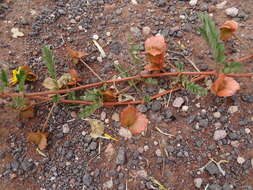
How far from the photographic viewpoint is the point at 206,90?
6.64 ft

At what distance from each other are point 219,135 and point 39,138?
0.98 m

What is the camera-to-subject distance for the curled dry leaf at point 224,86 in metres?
1.85

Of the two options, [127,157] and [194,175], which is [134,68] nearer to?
[127,157]

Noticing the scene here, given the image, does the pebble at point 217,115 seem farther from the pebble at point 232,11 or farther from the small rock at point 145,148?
the pebble at point 232,11

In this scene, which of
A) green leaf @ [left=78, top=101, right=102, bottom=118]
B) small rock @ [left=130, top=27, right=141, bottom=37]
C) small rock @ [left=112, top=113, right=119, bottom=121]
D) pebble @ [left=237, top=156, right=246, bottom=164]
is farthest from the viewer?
small rock @ [left=130, top=27, right=141, bottom=37]

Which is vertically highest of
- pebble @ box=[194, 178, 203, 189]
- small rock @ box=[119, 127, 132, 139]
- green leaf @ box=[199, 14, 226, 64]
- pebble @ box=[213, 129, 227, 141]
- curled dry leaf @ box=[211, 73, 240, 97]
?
green leaf @ box=[199, 14, 226, 64]

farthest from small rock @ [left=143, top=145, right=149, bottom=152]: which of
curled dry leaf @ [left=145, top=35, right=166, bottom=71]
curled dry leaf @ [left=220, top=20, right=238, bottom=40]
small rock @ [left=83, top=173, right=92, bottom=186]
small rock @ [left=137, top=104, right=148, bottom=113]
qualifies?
curled dry leaf @ [left=220, top=20, right=238, bottom=40]

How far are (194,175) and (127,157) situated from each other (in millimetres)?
365

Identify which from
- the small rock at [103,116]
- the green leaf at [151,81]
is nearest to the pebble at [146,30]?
the green leaf at [151,81]

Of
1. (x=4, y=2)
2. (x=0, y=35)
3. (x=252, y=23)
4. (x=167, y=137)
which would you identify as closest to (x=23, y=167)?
(x=167, y=137)

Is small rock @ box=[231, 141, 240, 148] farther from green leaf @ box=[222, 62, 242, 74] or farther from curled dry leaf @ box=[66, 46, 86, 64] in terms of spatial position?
curled dry leaf @ box=[66, 46, 86, 64]

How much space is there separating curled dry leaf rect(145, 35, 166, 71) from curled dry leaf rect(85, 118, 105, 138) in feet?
1.39

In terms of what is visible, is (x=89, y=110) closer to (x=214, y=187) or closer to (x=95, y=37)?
(x=95, y=37)

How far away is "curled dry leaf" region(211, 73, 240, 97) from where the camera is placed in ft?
Answer: 6.07
